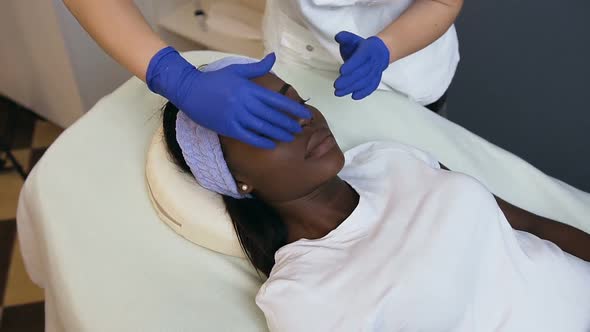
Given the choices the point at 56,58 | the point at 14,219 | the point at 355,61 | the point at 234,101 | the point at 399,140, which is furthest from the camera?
the point at 14,219

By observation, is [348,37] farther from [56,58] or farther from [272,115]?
[56,58]

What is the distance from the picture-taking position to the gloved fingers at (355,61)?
2.89 ft

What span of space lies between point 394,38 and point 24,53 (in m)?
1.52

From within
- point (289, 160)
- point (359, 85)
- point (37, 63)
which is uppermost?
point (359, 85)

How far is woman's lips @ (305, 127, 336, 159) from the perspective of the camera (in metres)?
0.89

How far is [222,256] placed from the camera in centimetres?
102

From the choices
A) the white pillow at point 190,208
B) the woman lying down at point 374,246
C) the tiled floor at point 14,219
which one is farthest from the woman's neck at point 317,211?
the tiled floor at point 14,219

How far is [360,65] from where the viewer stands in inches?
35.5

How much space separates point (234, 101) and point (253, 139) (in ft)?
0.20

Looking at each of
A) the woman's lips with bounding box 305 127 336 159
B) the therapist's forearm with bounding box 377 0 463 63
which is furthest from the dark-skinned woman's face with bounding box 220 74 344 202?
the therapist's forearm with bounding box 377 0 463 63

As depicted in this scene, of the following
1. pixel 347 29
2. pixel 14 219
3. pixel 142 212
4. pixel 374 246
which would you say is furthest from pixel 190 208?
pixel 14 219

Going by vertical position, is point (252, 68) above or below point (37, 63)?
above

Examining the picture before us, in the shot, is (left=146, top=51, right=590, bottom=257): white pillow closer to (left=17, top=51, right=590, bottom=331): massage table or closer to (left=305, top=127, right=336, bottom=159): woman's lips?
(left=17, top=51, right=590, bottom=331): massage table

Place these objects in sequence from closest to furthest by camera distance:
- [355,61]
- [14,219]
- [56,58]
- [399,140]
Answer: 1. [355,61]
2. [399,140]
3. [56,58]
4. [14,219]
